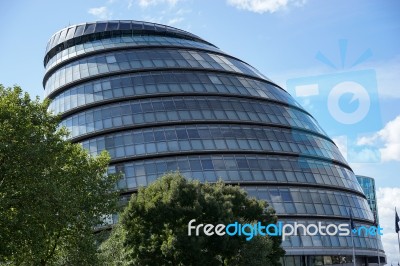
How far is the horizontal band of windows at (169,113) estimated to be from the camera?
5928 centimetres

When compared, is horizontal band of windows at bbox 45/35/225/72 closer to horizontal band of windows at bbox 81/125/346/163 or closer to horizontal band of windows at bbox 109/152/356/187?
horizontal band of windows at bbox 81/125/346/163

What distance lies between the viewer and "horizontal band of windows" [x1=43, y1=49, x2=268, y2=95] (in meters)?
65.1

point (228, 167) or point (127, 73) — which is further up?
point (127, 73)

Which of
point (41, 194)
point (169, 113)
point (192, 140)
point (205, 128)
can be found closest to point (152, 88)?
point (169, 113)

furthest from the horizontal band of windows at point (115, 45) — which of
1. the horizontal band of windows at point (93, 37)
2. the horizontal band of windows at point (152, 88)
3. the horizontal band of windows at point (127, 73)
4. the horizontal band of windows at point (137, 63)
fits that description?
the horizontal band of windows at point (152, 88)

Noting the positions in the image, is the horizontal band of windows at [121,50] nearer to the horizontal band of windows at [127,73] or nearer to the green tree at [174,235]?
the horizontal band of windows at [127,73]

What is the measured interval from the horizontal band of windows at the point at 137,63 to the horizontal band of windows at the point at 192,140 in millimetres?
9785

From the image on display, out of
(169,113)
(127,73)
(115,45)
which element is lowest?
(169,113)

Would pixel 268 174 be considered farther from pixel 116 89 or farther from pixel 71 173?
pixel 71 173

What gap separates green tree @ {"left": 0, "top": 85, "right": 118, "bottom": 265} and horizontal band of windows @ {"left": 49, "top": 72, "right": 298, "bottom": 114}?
21.3 m

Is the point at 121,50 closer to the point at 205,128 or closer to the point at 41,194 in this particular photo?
the point at 205,128

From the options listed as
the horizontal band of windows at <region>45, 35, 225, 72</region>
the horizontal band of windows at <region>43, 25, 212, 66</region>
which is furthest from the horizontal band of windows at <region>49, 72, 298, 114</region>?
the horizontal band of windows at <region>43, 25, 212, 66</region>

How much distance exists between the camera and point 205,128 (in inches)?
2327

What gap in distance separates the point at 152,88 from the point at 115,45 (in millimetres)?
10783
